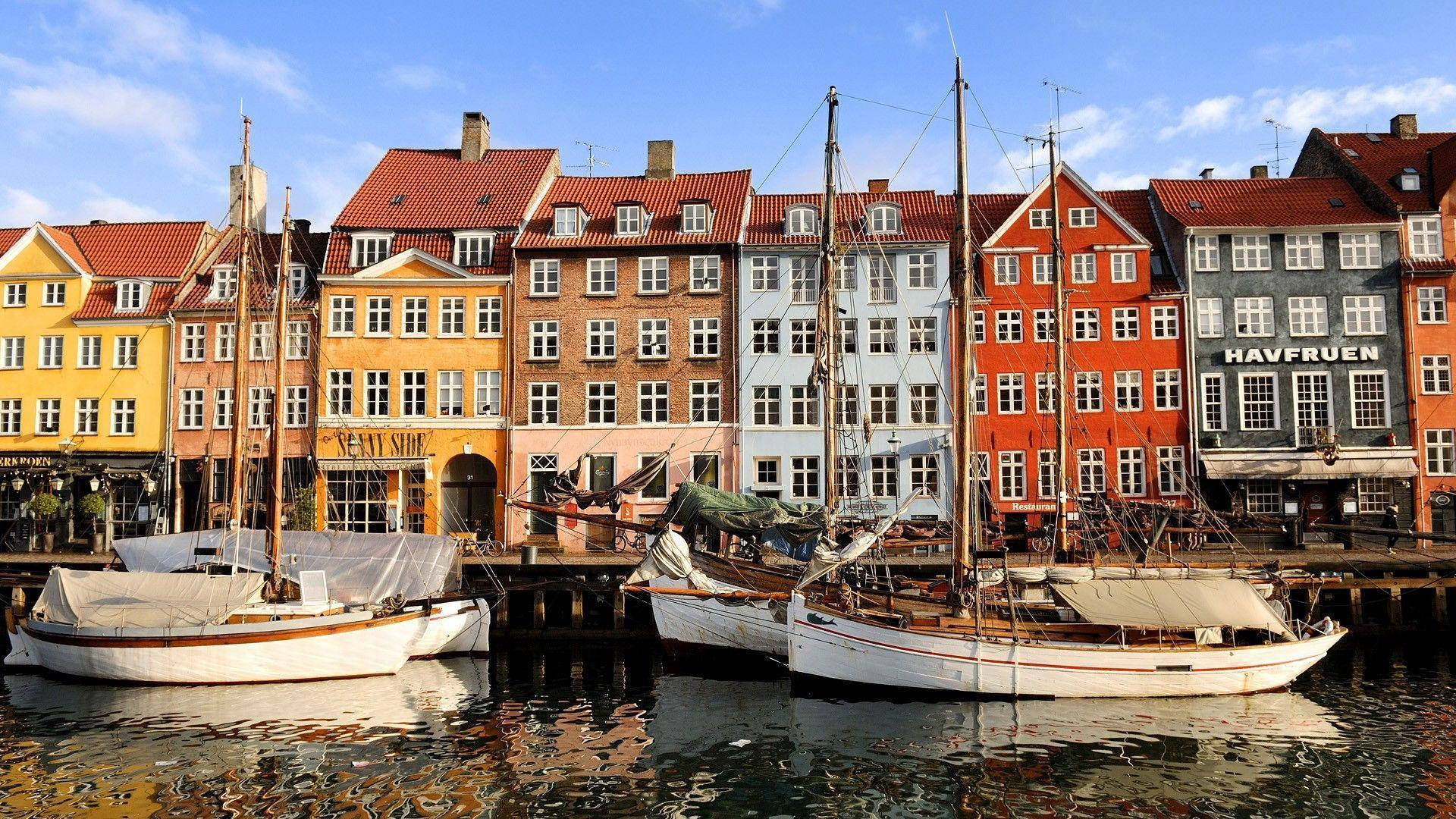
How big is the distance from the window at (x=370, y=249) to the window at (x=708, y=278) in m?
13.0

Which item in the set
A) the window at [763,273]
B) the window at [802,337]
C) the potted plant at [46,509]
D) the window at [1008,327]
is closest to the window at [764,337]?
the window at [802,337]

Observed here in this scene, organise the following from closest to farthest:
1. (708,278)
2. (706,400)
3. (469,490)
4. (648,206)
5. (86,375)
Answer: (706,400)
(708,278)
(469,490)
(86,375)
(648,206)

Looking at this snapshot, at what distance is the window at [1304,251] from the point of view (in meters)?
43.6

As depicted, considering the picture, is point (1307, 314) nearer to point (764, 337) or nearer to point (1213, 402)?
point (1213, 402)

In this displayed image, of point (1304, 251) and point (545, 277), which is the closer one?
point (1304, 251)

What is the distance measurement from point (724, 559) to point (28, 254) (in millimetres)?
35191

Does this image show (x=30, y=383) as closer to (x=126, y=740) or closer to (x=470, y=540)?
(x=470, y=540)

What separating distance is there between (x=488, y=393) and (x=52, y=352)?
1896cm

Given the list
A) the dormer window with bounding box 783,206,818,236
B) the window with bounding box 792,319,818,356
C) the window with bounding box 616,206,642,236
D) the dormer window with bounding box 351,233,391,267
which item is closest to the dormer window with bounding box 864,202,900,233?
the dormer window with bounding box 783,206,818,236

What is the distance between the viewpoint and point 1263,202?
45.2 m

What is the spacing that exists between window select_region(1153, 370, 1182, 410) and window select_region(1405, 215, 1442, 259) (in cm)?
1069

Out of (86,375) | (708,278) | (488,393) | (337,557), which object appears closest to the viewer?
(337,557)

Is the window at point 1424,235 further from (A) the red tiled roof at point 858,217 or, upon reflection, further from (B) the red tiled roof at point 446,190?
(B) the red tiled roof at point 446,190

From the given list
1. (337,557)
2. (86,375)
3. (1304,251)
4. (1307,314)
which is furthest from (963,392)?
(86,375)
